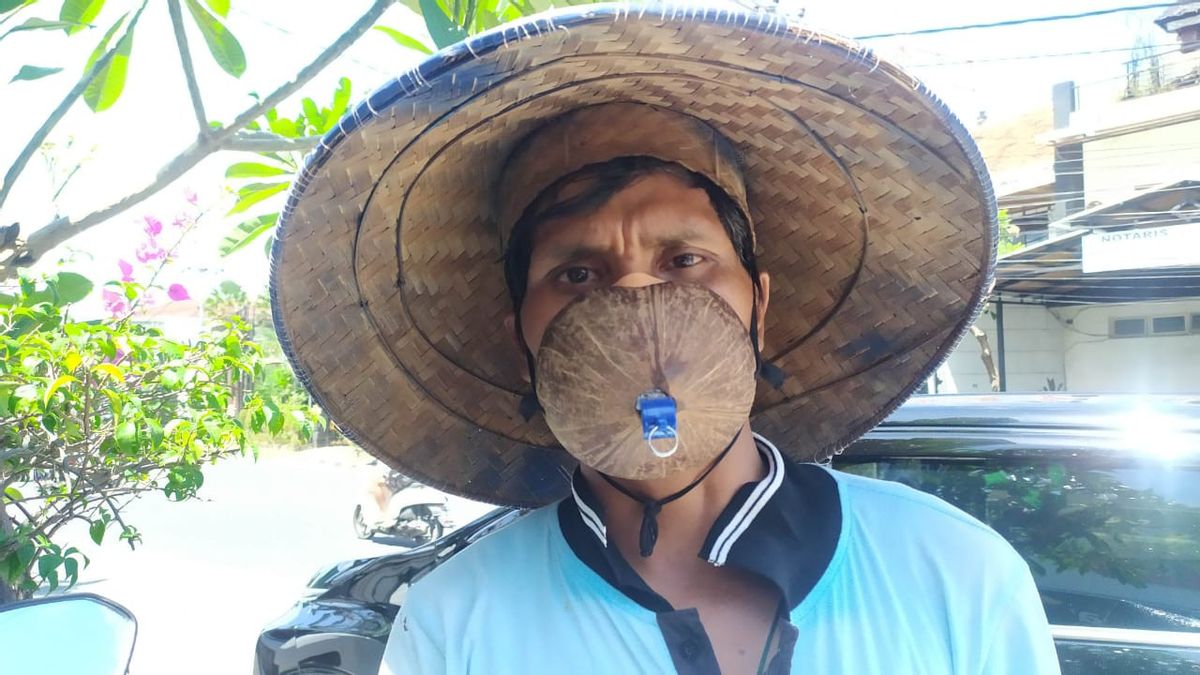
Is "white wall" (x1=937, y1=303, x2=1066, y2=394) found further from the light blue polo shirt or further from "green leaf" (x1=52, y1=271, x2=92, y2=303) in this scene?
the light blue polo shirt

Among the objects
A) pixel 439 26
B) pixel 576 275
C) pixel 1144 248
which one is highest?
pixel 1144 248

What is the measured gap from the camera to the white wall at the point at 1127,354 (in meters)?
10.5

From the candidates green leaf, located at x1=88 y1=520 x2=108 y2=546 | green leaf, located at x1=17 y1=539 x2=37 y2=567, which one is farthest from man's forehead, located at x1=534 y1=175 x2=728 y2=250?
green leaf, located at x1=88 y1=520 x2=108 y2=546

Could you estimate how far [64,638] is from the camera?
3.55 ft

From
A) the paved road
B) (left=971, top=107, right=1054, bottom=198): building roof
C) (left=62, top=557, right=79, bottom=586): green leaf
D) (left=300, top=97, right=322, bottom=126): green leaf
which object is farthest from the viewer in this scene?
(left=971, top=107, right=1054, bottom=198): building roof

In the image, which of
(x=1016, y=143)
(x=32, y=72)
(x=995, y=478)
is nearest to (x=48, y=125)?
(x=32, y=72)

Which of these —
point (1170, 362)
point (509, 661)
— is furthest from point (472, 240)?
point (1170, 362)

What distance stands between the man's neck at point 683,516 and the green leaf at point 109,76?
1.16 metres

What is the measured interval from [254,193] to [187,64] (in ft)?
1.28

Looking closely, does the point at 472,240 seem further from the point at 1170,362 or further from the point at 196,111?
the point at 1170,362

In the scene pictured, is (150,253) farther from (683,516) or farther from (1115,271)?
(1115,271)

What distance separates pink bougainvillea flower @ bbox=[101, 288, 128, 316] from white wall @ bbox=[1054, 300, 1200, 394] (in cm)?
1092

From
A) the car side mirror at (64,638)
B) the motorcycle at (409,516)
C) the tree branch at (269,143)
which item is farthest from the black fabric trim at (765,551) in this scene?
the motorcycle at (409,516)

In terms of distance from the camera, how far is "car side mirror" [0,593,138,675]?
3.45 feet
